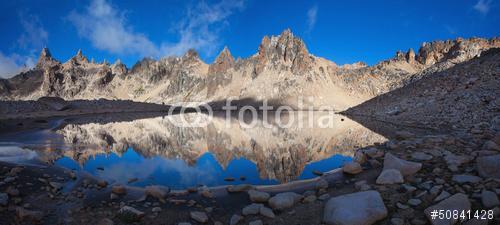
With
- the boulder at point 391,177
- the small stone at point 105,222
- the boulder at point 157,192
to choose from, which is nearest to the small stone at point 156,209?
the boulder at point 157,192

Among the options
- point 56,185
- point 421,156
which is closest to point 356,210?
point 421,156

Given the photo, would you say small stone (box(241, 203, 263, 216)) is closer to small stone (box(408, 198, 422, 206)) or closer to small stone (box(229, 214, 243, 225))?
small stone (box(229, 214, 243, 225))

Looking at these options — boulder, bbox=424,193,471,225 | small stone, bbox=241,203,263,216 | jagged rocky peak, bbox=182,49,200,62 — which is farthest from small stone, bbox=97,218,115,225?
jagged rocky peak, bbox=182,49,200,62

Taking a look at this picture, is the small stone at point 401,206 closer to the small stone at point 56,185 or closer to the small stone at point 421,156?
the small stone at point 421,156

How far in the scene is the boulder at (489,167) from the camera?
6.62 meters

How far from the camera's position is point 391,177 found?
25.3 ft

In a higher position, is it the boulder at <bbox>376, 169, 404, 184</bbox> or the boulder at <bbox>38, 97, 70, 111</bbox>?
the boulder at <bbox>38, 97, 70, 111</bbox>

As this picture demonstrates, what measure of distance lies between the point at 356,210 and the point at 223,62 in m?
153

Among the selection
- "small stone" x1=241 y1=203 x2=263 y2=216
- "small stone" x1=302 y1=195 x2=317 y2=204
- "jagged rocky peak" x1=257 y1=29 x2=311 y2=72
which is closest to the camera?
"small stone" x1=241 y1=203 x2=263 y2=216

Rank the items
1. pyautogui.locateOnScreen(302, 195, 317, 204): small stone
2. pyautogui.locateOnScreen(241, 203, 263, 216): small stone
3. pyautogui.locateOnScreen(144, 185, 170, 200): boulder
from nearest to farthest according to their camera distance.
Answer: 1. pyautogui.locateOnScreen(241, 203, 263, 216): small stone
2. pyautogui.locateOnScreen(302, 195, 317, 204): small stone
3. pyautogui.locateOnScreen(144, 185, 170, 200): boulder

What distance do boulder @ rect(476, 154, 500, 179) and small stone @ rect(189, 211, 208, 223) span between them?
6.69 m

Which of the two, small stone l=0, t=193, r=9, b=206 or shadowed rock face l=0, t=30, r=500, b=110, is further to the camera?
shadowed rock face l=0, t=30, r=500, b=110

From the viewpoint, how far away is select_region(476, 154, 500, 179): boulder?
662 centimetres

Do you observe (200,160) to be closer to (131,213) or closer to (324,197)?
(131,213)
